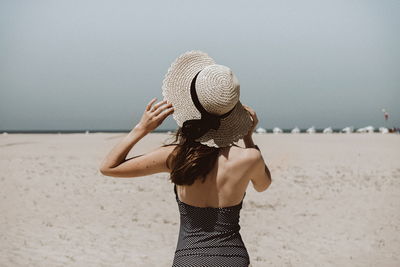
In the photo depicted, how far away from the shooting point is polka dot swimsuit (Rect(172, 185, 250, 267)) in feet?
6.75

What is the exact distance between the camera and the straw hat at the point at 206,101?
1934 millimetres

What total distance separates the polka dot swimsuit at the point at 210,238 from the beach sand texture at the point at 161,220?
456 centimetres

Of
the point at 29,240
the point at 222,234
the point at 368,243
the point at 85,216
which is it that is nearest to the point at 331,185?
the point at 368,243

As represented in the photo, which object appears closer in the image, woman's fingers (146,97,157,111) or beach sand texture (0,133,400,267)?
woman's fingers (146,97,157,111)

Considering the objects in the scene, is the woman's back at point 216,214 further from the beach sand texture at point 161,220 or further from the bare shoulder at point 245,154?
the beach sand texture at point 161,220

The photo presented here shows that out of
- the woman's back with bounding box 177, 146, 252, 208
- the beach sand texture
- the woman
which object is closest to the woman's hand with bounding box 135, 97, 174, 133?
the woman

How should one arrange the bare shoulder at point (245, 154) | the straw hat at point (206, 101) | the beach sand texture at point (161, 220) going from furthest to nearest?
the beach sand texture at point (161, 220) < the bare shoulder at point (245, 154) < the straw hat at point (206, 101)

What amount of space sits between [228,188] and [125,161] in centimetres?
51

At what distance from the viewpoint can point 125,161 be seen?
6.85ft

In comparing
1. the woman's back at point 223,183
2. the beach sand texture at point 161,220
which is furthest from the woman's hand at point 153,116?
the beach sand texture at point 161,220

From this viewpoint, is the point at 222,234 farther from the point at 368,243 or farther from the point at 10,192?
the point at 10,192

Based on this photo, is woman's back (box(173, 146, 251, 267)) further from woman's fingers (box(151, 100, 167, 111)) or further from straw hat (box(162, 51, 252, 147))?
woman's fingers (box(151, 100, 167, 111))

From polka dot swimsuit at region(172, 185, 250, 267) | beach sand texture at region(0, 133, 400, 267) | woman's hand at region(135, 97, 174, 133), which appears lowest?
beach sand texture at region(0, 133, 400, 267)

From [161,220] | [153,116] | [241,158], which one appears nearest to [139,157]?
[153,116]
